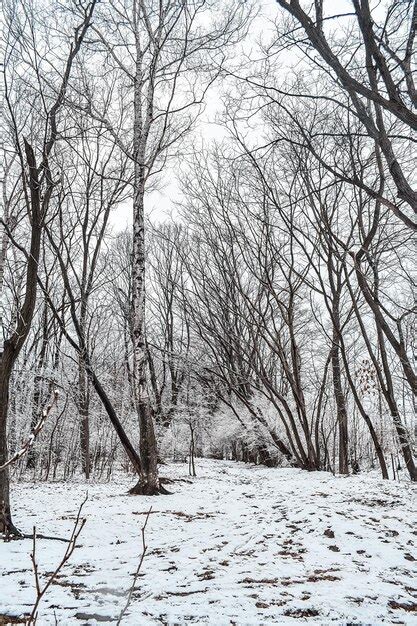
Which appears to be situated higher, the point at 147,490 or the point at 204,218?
the point at 204,218

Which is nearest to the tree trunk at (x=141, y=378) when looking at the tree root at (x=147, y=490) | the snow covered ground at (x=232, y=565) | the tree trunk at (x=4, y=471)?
the tree root at (x=147, y=490)

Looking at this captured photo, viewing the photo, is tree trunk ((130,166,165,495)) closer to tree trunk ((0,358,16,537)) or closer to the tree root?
the tree root

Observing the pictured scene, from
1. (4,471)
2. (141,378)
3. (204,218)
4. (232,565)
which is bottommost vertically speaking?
(232,565)

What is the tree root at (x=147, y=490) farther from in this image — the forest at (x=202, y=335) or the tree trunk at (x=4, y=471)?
the tree trunk at (x=4, y=471)

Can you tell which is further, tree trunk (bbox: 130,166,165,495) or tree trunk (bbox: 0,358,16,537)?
tree trunk (bbox: 130,166,165,495)

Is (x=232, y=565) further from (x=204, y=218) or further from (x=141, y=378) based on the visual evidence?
(x=204, y=218)

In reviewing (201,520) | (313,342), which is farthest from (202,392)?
(201,520)

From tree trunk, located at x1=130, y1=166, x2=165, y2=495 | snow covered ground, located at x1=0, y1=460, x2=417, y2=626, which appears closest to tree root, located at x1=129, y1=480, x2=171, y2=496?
tree trunk, located at x1=130, y1=166, x2=165, y2=495

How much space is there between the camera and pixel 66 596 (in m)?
2.28

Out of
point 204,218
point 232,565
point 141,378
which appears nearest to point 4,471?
point 232,565

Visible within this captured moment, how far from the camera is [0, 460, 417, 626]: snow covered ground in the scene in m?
2.05

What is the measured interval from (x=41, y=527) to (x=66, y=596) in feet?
7.27

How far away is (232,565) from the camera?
2.83m

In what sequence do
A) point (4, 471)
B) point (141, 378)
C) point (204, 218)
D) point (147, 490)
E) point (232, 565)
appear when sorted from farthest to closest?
1. point (204, 218)
2. point (141, 378)
3. point (147, 490)
4. point (4, 471)
5. point (232, 565)
